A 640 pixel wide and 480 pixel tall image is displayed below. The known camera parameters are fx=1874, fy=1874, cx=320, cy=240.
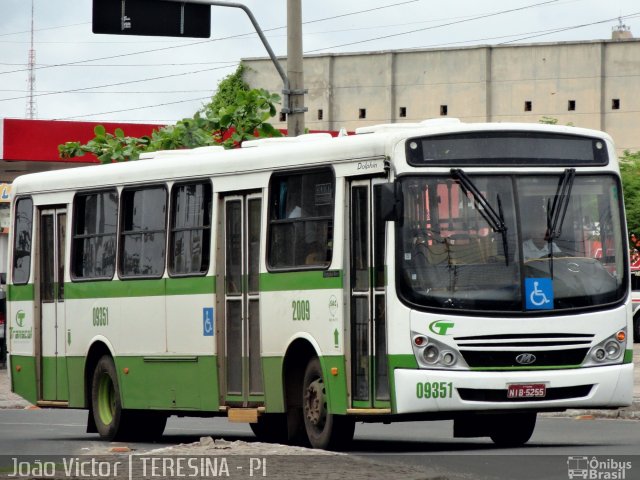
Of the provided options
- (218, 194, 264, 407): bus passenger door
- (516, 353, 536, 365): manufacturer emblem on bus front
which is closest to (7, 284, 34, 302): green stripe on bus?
(218, 194, 264, 407): bus passenger door

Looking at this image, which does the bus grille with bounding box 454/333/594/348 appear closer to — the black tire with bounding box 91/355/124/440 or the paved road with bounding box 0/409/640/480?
the paved road with bounding box 0/409/640/480

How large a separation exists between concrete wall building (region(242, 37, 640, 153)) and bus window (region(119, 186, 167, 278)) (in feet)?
238

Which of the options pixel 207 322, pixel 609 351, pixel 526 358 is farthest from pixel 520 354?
pixel 207 322

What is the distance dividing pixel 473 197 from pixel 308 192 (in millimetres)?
1842

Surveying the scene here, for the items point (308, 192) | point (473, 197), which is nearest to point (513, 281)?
point (473, 197)

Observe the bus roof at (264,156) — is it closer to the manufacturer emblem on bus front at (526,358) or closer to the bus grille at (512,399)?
the manufacturer emblem on bus front at (526,358)

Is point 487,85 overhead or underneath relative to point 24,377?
overhead

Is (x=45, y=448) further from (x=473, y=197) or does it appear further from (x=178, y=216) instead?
(x=473, y=197)

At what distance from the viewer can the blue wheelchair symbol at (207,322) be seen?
61.7 ft

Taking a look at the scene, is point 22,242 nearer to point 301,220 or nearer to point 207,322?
point 207,322

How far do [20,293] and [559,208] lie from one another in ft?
27.2

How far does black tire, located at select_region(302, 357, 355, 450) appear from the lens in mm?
16844

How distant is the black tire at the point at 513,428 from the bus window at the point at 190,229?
3342 millimetres

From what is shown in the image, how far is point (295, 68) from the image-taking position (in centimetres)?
2433
